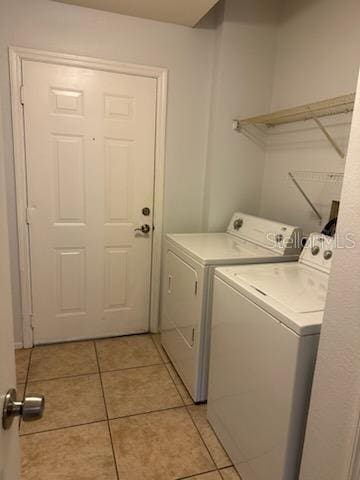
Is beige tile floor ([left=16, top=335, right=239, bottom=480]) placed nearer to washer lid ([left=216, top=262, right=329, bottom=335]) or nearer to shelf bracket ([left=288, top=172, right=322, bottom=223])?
washer lid ([left=216, top=262, right=329, bottom=335])

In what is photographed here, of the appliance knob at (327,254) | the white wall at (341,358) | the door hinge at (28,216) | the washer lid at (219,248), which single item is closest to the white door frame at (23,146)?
the door hinge at (28,216)

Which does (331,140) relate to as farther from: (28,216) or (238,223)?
(28,216)

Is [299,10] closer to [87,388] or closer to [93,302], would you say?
[93,302]

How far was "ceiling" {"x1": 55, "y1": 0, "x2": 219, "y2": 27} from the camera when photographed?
2.14 meters

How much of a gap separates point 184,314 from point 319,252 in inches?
36.0

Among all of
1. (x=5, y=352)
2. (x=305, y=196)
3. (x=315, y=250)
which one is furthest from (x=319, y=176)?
(x=5, y=352)

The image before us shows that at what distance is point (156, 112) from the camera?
8.45 feet

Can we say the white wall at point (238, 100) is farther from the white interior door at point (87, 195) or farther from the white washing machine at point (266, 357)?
the white washing machine at point (266, 357)

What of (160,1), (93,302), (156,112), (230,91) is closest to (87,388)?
(93,302)

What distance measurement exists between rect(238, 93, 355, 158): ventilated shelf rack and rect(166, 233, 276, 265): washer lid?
78 cm

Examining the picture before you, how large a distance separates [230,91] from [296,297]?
180cm

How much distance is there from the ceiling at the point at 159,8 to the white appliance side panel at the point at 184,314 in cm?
161

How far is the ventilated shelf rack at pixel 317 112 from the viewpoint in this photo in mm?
1725

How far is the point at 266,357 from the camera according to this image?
4.45 feet
